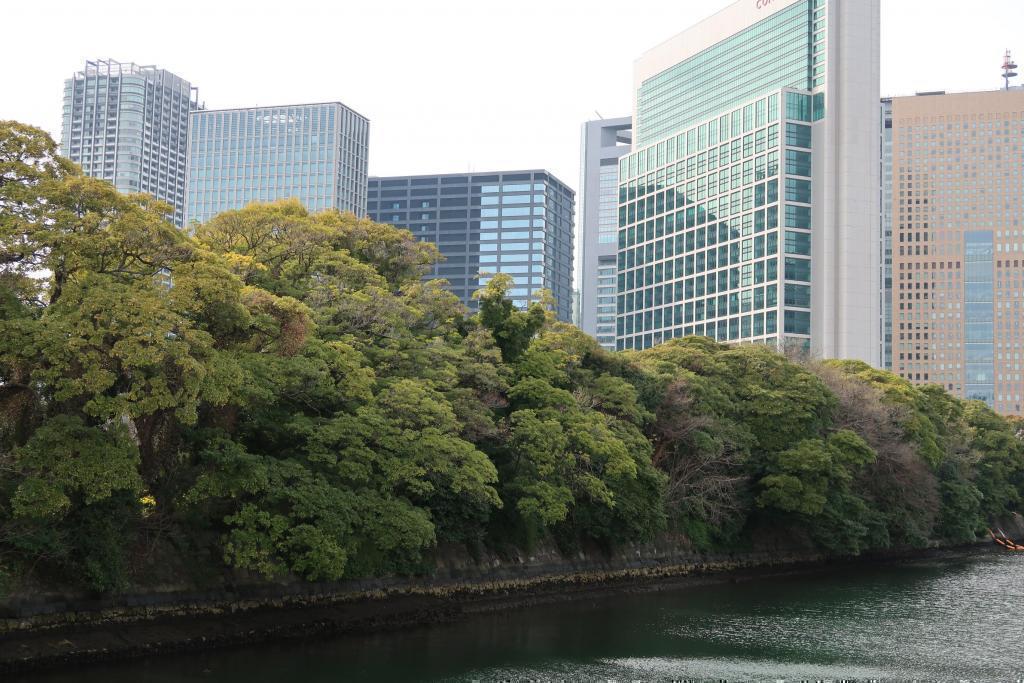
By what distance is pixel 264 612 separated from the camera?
31.5 metres

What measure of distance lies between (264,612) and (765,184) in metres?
103

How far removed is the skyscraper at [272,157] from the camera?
17825 centimetres

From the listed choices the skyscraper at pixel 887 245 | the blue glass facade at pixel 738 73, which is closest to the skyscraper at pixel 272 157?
the blue glass facade at pixel 738 73

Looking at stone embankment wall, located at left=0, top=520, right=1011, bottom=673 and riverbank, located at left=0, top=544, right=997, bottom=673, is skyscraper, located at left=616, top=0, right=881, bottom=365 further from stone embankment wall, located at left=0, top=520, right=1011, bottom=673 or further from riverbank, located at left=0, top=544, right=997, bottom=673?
riverbank, located at left=0, top=544, right=997, bottom=673

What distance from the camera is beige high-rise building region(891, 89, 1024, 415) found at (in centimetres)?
17088

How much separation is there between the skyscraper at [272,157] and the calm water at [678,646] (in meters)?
144

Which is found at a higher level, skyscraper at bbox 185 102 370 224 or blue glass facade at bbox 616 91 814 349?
skyscraper at bbox 185 102 370 224

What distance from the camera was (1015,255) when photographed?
560 ft

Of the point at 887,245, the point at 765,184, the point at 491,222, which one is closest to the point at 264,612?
the point at 765,184

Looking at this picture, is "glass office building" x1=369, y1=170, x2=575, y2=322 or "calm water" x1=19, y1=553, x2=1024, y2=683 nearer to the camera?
"calm water" x1=19, y1=553, x2=1024, y2=683

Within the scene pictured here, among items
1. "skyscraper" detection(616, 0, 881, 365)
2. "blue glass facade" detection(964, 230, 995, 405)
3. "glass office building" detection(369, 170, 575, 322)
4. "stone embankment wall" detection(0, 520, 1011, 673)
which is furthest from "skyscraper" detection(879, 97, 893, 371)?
"stone embankment wall" detection(0, 520, 1011, 673)

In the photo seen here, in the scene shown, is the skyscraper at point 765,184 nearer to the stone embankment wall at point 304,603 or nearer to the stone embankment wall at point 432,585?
the stone embankment wall at point 432,585

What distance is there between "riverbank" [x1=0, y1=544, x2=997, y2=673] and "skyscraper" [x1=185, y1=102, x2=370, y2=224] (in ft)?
467

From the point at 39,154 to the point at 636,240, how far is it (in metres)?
125
